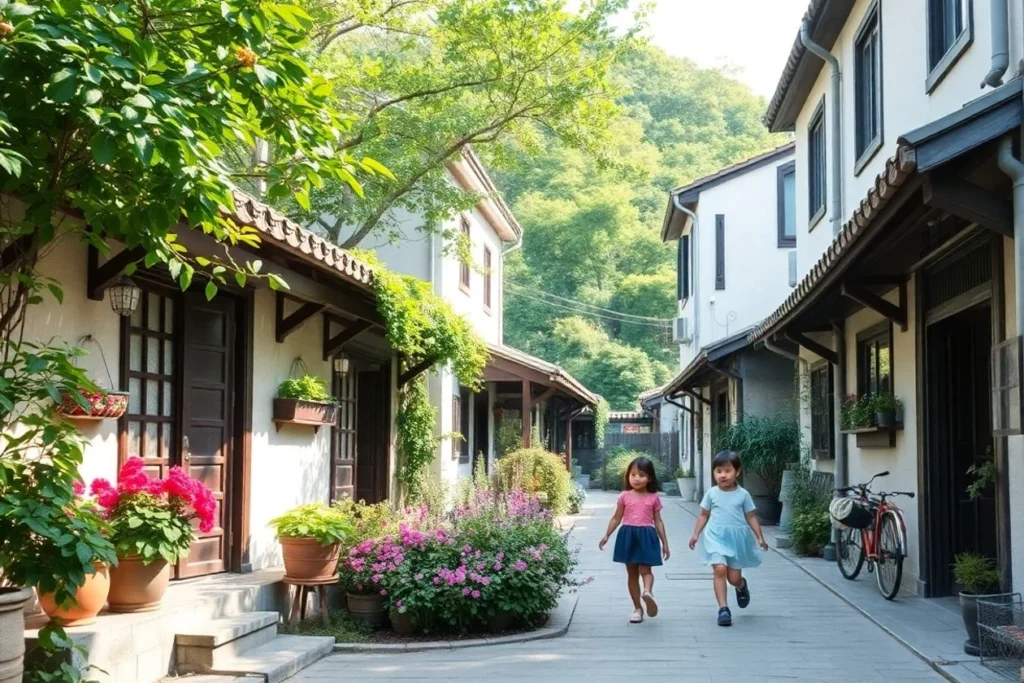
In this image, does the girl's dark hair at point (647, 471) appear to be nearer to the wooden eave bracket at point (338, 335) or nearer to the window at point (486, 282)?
the wooden eave bracket at point (338, 335)

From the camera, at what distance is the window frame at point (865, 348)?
Result: 420 inches


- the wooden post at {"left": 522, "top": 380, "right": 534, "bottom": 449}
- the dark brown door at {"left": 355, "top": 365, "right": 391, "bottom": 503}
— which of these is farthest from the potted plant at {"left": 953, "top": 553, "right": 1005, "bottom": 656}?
the wooden post at {"left": 522, "top": 380, "right": 534, "bottom": 449}

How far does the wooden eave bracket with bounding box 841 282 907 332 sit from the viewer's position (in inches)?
392

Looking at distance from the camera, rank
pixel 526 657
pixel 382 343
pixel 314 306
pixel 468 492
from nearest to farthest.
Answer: pixel 526 657
pixel 314 306
pixel 382 343
pixel 468 492

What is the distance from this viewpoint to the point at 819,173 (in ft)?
48.5

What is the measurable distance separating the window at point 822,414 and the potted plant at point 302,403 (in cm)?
678

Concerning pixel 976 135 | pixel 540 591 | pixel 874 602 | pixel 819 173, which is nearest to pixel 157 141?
pixel 976 135

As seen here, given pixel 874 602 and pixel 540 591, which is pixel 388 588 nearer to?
pixel 540 591

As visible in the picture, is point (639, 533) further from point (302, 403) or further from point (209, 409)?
point (209, 409)

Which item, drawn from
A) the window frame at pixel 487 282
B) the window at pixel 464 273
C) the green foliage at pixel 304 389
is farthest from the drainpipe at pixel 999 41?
the window frame at pixel 487 282

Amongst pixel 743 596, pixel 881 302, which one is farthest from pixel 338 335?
pixel 881 302

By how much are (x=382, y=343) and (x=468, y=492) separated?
234 centimetres

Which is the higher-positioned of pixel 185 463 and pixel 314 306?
pixel 314 306

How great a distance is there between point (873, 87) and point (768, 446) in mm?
7389
